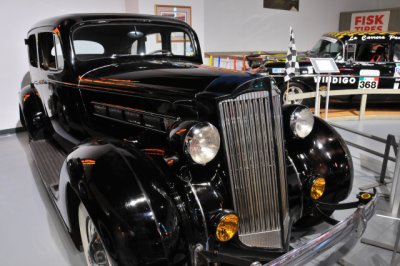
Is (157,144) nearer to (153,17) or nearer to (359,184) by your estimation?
(153,17)

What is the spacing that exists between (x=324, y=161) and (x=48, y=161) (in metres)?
2.45

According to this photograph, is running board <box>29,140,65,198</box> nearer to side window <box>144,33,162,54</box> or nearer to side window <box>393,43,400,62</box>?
side window <box>144,33,162,54</box>

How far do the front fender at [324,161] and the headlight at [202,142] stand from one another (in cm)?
72

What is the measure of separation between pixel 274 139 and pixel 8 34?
16.1ft

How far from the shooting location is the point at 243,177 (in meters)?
1.64

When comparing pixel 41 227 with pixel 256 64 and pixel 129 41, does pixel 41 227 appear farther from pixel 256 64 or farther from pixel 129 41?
pixel 256 64

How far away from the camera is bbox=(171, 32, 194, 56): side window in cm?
323

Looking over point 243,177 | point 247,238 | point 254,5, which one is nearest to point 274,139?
point 243,177

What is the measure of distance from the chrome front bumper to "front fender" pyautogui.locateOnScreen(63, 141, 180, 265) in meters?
0.45

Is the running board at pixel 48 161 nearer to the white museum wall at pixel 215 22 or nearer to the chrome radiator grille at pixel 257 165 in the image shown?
the chrome radiator grille at pixel 257 165

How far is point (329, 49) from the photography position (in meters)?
6.21

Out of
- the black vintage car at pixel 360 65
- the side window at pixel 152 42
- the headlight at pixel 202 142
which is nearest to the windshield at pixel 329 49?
the black vintage car at pixel 360 65

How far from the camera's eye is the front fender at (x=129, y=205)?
131 centimetres

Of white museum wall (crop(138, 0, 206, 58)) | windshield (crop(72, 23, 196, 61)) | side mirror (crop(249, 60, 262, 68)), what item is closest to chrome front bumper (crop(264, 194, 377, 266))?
windshield (crop(72, 23, 196, 61))
